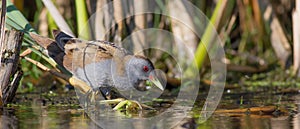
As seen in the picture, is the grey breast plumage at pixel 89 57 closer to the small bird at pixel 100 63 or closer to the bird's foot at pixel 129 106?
the small bird at pixel 100 63

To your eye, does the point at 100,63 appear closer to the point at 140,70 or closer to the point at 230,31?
the point at 140,70

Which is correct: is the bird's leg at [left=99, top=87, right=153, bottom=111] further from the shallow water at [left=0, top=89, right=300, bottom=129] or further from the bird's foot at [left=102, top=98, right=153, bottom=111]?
the shallow water at [left=0, top=89, right=300, bottom=129]

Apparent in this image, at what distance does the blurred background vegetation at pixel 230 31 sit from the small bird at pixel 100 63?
58 centimetres

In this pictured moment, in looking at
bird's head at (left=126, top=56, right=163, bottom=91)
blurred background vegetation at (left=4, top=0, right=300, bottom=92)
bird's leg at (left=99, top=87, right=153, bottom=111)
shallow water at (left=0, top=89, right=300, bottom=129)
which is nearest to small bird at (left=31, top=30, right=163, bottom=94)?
bird's head at (left=126, top=56, right=163, bottom=91)

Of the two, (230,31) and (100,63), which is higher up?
(230,31)

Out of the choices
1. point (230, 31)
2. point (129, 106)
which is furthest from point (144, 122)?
point (230, 31)

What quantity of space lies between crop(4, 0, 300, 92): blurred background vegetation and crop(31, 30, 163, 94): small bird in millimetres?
577

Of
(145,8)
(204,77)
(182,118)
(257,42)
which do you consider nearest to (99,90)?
(182,118)

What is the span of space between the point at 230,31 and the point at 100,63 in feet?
9.55

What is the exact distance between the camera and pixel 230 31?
705cm

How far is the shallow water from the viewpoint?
3520 mm

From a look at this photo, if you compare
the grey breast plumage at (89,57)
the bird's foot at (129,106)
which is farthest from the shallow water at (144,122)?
the grey breast plumage at (89,57)

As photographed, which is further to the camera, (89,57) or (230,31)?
(230,31)

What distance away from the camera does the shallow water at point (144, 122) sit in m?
3.52
